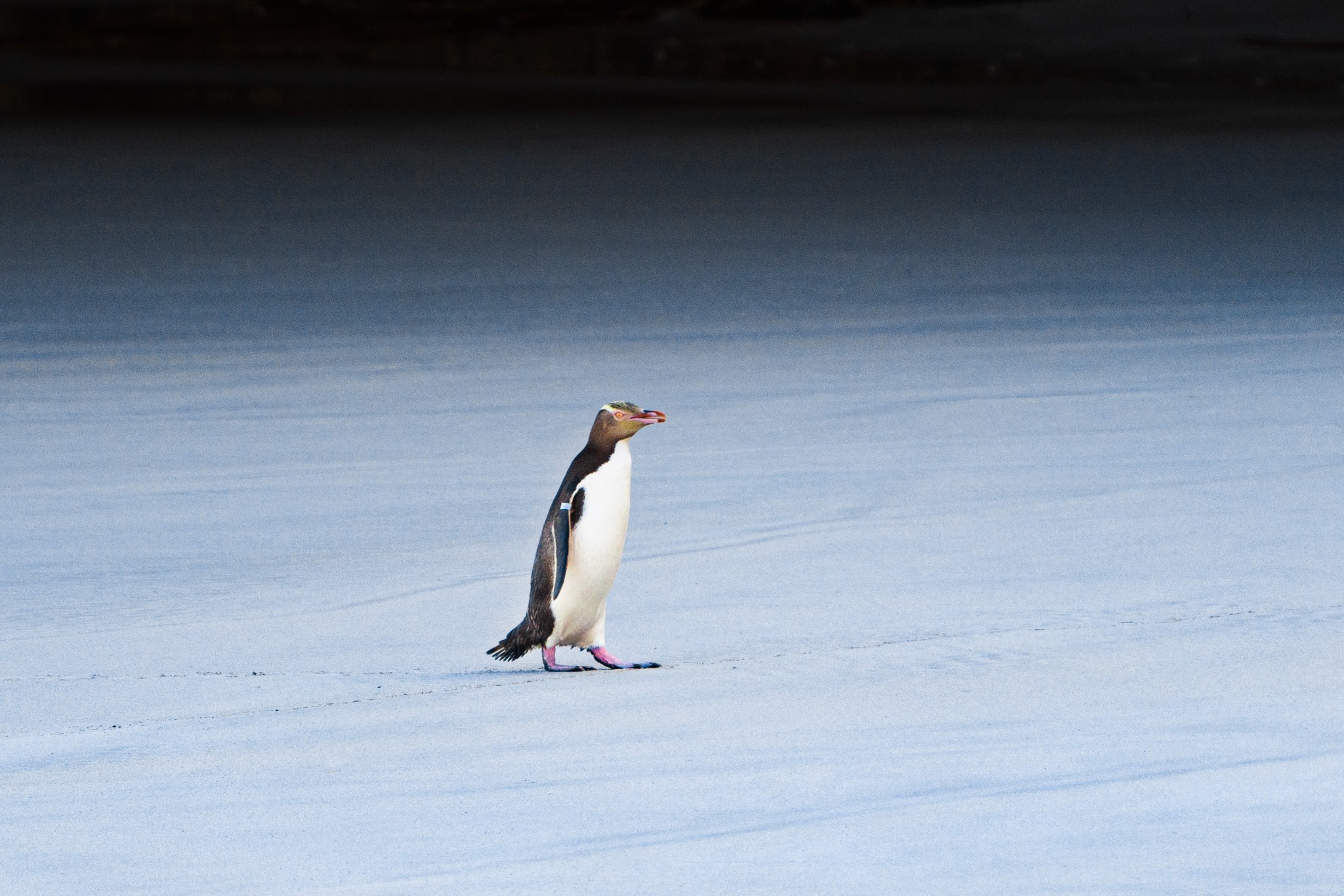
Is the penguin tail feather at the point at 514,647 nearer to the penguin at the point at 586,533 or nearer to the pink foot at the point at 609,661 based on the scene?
the penguin at the point at 586,533

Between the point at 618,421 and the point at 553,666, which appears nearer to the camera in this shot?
the point at 618,421

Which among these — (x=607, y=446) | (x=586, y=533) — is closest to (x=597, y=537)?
(x=586, y=533)

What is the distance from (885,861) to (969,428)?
326 centimetres

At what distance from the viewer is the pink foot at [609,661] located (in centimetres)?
312

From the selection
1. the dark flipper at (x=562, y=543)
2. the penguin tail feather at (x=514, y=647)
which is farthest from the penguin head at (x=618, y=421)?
the penguin tail feather at (x=514, y=647)

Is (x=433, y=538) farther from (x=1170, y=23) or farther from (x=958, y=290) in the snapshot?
(x=1170, y=23)

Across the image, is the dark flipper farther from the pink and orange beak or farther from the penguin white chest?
the pink and orange beak

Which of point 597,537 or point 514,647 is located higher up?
point 597,537

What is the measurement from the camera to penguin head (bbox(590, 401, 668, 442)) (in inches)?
116

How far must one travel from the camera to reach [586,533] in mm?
3004

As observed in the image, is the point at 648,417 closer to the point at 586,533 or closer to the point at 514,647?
the point at 586,533

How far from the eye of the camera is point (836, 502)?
4668 mm

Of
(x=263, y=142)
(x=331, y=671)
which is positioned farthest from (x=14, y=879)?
(x=263, y=142)

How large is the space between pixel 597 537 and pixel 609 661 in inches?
8.8
